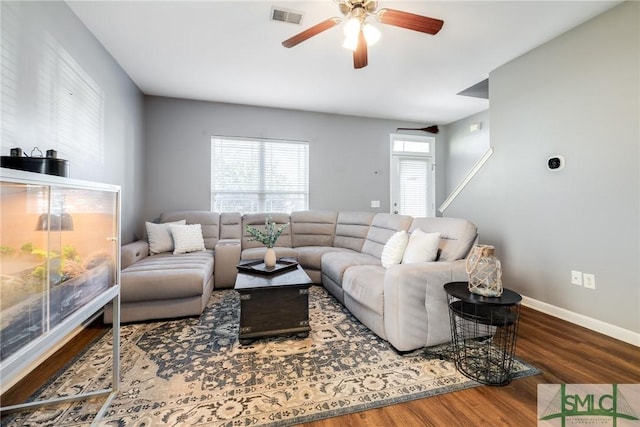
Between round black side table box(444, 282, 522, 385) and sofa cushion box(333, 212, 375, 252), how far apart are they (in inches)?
71.7

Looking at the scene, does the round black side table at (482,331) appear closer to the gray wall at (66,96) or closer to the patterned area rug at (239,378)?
the patterned area rug at (239,378)

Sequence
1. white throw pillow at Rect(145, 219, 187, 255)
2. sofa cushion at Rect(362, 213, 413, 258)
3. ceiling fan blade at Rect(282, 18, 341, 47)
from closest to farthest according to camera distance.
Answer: ceiling fan blade at Rect(282, 18, 341, 47), sofa cushion at Rect(362, 213, 413, 258), white throw pillow at Rect(145, 219, 187, 255)

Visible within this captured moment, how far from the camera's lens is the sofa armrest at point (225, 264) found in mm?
3412

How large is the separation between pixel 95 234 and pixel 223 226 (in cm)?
247

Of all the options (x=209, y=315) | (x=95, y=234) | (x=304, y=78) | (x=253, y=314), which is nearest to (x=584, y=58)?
(x=304, y=78)

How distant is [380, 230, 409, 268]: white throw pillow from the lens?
2.62 metres

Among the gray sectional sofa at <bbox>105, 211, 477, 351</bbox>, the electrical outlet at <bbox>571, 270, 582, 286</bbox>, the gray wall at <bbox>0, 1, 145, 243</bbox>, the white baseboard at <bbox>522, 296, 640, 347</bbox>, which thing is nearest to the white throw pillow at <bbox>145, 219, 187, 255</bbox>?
the gray sectional sofa at <bbox>105, 211, 477, 351</bbox>

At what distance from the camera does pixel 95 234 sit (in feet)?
4.99

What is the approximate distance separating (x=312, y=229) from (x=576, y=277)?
9.96ft

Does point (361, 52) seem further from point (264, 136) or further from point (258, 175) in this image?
point (258, 175)

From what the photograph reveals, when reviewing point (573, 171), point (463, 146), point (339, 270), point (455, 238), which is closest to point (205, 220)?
point (339, 270)

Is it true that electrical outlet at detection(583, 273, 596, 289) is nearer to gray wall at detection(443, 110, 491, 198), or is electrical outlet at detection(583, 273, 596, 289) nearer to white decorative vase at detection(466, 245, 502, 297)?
white decorative vase at detection(466, 245, 502, 297)

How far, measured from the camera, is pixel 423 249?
2.40 meters

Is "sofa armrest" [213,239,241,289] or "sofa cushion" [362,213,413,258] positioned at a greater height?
"sofa cushion" [362,213,413,258]
